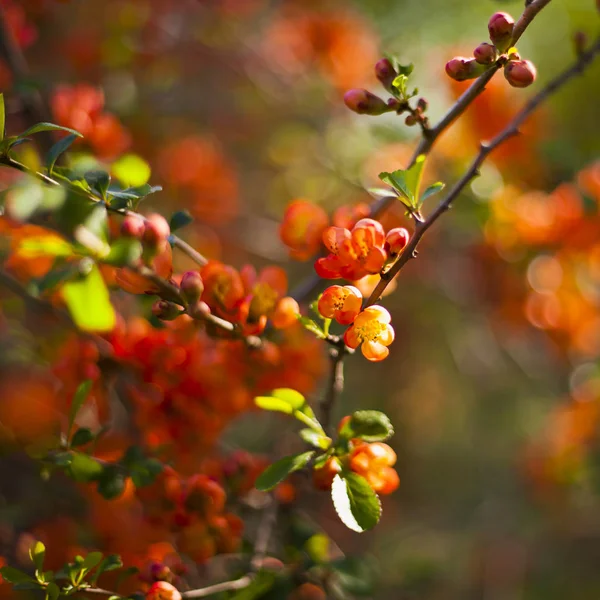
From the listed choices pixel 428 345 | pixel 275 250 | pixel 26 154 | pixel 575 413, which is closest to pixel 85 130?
pixel 26 154

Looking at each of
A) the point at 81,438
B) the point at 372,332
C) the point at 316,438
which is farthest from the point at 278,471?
the point at 81,438

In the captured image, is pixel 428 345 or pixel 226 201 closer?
pixel 226 201

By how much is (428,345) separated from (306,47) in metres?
1.18

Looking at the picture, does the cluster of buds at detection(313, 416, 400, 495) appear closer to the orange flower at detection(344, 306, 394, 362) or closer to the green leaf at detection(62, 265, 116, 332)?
the orange flower at detection(344, 306, 394, 362)

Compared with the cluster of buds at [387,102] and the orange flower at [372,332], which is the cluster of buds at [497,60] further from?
the orange flower at [372,332]

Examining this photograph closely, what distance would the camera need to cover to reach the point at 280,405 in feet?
2.34

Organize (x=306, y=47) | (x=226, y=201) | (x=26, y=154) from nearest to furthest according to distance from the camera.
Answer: (x=26, y=154), (x=226, y=201), (x=306, y=47)

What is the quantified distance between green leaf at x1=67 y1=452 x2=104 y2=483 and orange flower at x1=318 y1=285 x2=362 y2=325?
0.35m

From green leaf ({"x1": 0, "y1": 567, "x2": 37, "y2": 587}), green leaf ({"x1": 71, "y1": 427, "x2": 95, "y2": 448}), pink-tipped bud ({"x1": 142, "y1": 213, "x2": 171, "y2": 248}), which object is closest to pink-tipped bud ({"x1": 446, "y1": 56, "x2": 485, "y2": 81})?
pink-tipped bud ({"x1": 142, "y1": 213, "x2": 171, "y2": 248})

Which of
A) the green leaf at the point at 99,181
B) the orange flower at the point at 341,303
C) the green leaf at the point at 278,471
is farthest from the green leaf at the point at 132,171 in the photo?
the green leaf at the point at 278,471

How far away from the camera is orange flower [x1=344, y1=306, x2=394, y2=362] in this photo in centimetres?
69

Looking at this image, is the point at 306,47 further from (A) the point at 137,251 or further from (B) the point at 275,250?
(A) the point at 137,251

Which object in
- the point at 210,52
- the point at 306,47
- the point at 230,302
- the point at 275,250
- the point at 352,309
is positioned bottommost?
the point at 275,250

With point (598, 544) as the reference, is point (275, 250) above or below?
above
